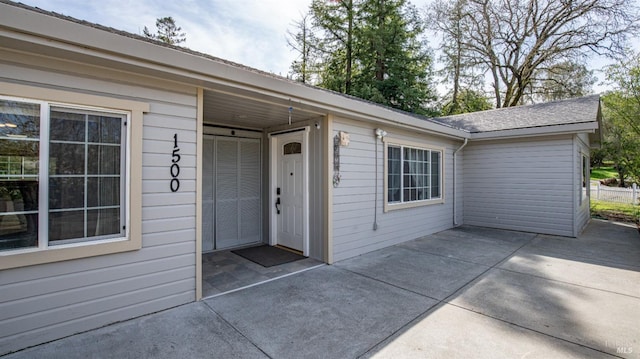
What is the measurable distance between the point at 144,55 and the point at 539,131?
7.59 meters

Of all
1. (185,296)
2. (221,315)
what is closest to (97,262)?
(185,296)

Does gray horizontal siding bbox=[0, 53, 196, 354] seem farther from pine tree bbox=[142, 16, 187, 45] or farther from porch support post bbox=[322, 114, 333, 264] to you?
pine tree bbox=[142, 16, 187, 45]

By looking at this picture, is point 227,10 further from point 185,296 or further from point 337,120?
point 185,296

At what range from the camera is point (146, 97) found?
9.46 feet

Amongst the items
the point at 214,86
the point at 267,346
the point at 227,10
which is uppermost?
the point at 227,10

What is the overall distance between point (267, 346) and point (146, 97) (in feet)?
8.39

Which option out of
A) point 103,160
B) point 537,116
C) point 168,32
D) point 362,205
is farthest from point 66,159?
point 168,32

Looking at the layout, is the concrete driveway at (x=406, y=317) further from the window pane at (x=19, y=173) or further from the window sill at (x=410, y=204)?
the window sill at (x=410, y=204)

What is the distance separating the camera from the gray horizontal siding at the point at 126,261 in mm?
2324

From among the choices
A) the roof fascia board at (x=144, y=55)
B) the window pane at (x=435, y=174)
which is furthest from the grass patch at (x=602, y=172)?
the roof fascia board at (x=144, y=55)

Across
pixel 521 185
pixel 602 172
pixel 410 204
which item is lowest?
pixel 410 204

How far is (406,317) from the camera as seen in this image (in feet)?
9.57

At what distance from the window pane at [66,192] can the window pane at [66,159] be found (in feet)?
0.22

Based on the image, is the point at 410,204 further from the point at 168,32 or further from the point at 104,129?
the point at 168,32
